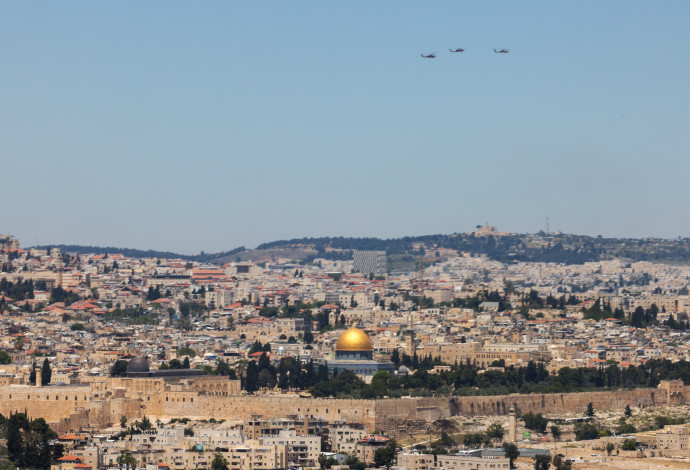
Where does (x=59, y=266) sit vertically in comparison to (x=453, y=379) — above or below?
above

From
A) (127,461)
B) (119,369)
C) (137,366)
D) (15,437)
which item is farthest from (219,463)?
(119,369)

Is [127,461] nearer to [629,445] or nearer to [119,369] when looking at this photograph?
[629,445]

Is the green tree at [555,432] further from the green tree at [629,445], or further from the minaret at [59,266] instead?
the minaret at [59,266]

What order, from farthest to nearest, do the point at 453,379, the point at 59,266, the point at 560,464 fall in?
1. the point at 59,266
2. the point at 453,379
3. the point at 560,464

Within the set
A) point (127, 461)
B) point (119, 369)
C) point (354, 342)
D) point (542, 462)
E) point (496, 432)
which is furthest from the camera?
point (354, 342)

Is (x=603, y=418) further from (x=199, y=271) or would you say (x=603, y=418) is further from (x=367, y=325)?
(x=199, y=271)

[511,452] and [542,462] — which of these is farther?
[511,452]

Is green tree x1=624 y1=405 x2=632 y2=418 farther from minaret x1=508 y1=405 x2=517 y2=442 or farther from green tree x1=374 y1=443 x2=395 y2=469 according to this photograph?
green tree x1=374 y1=443 x2=395 y2=469

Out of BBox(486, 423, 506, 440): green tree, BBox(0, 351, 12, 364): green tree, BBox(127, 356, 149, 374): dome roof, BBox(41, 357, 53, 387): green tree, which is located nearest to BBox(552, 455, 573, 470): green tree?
BBox(486, 423, 506, 440): green tree
